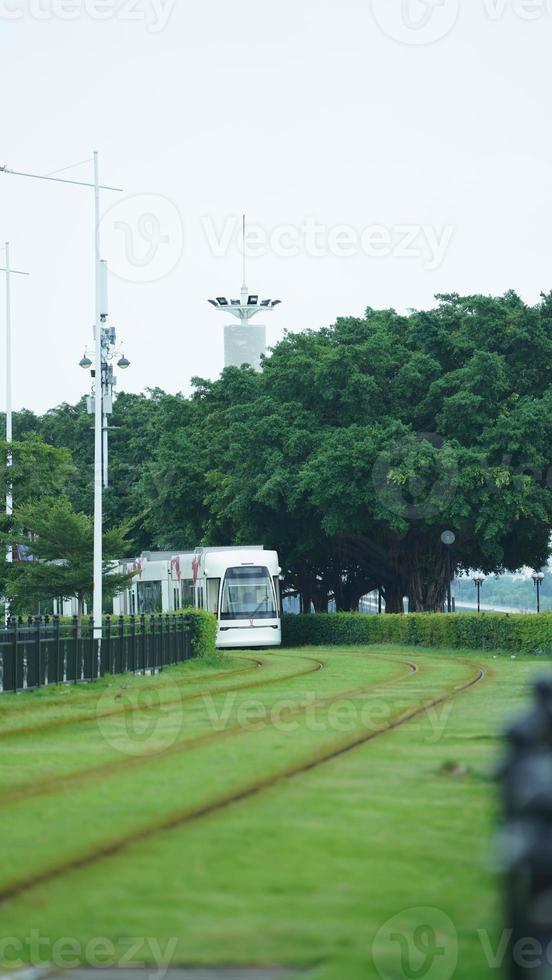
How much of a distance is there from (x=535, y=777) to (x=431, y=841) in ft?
16.1

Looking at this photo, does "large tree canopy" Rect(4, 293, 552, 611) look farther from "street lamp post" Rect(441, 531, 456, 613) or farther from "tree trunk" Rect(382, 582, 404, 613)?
"street lamp post" Rect(441, 531, 456, 613)

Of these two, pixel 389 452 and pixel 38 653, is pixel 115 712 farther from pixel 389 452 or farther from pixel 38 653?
pixel 389 452

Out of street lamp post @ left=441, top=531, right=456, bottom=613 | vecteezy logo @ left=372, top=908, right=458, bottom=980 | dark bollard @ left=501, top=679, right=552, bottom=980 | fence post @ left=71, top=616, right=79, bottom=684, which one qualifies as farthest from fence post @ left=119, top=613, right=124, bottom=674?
dark bollard @ left=501, top=679, right=552, bottom=980

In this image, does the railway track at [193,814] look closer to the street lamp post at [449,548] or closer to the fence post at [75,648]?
the fence post at [75,648]

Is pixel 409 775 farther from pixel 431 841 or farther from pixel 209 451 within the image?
pixel 209 451

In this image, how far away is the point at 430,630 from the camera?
4919 cm

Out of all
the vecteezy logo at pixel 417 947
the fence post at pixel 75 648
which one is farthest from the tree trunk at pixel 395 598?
the vecteezy logo at pixel 417 947

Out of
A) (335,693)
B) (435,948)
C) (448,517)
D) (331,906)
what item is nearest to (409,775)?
(331,906)

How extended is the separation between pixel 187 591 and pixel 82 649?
23369 mm

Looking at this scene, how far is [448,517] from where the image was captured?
52938 millimetres

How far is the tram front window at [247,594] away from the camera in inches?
1891

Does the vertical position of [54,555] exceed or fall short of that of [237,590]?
it exceeds it

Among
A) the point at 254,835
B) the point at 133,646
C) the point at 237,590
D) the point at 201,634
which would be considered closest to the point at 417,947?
the point at 254,835

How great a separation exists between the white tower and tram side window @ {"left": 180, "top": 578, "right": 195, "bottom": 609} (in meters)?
50.6
